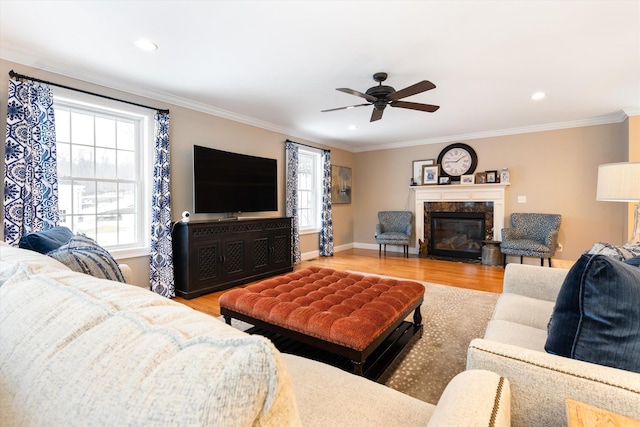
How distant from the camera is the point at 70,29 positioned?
2361mm

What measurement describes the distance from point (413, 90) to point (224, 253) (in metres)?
2.94

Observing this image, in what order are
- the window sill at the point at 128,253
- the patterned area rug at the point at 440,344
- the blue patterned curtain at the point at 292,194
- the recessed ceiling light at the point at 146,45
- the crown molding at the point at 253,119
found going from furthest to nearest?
the blue patterned curtain at the point at 292,194, the window sill at the point at 128,253, the crown molding at the point at 253,119, the recessed ceiling light at the point at 146,45, the patterned area rug at the point at 440,344

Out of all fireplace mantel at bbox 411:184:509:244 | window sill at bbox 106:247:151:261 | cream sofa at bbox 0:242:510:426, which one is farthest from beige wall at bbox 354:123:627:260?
cream sofa at bbox 0:242:510:426

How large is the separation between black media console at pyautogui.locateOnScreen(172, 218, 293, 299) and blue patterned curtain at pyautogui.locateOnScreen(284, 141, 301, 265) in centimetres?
59

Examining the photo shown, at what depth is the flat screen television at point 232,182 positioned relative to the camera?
13.3 feet

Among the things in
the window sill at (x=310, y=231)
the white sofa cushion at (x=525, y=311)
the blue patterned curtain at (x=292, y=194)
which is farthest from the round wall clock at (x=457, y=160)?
the white sofa cushion at (x=525, y=311)

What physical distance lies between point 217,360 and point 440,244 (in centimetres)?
656

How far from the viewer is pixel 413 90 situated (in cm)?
288

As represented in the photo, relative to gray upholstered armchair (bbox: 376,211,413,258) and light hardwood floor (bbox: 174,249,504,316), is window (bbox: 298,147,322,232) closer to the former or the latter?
light hardwood floor (bbox: 174,249,504,316)

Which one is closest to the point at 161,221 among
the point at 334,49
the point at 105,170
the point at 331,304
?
the point at 105,170

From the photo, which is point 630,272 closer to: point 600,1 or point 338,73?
point 600,1

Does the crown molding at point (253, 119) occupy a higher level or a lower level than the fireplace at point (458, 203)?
higher

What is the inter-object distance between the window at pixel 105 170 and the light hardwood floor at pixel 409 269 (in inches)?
41.1

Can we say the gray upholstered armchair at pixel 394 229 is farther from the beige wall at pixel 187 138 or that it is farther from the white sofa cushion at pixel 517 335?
the white sofa cushion at pixel 517 335
